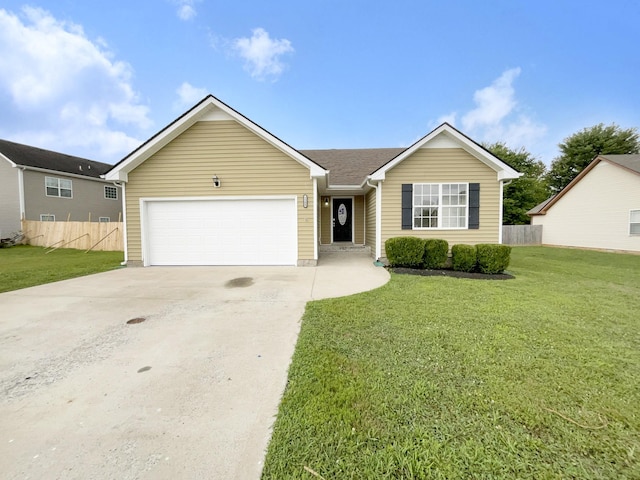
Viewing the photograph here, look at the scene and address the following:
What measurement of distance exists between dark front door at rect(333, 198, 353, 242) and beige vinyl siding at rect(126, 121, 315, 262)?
4559mm

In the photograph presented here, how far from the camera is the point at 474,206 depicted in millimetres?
8805

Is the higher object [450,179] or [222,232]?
[450,179]

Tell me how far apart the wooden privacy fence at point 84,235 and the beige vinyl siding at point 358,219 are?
12.0m

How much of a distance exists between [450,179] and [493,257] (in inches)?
111

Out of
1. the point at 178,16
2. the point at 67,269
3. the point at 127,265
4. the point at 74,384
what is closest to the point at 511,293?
the point at 74,384

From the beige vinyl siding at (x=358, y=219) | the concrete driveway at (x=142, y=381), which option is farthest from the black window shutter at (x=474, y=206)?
the concrete driveway at (x=142, y=381)

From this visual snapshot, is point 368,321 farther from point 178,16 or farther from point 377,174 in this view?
point 178,16

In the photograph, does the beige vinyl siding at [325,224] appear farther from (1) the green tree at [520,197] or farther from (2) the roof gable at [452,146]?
(1) the green tree at [520,197]

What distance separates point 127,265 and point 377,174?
8686 mm

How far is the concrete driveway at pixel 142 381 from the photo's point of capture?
170 cm

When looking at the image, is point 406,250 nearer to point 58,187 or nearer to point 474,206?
point 474,206

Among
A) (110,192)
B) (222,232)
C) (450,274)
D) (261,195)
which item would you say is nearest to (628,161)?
(450,274)

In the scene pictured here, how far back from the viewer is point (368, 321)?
3938 mm

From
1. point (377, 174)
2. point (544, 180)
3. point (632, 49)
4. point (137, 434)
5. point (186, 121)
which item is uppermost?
point (632, 49)
